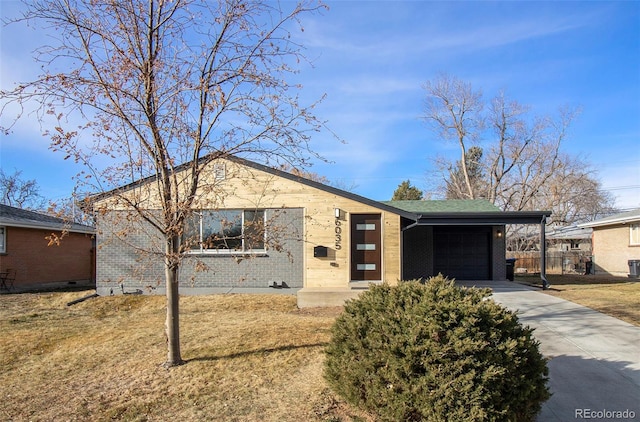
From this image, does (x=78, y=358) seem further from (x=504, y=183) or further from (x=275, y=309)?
(x=504, y=183)

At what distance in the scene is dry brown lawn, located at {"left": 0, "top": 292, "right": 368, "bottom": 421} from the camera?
432 centimetres

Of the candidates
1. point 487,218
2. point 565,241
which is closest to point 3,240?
point 487,218

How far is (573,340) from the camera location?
6.87m

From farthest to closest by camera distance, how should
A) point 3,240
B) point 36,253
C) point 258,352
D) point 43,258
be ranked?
point 43,258 < point 36,253 < point 3,240 < point 258,352

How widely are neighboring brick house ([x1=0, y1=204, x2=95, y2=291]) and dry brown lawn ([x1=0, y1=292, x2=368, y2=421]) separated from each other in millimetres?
8170

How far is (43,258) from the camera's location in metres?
17.7

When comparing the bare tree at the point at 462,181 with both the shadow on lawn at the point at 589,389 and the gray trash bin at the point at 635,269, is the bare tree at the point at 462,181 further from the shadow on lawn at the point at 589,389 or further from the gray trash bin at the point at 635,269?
the shadow on lawn at the point at 589,389

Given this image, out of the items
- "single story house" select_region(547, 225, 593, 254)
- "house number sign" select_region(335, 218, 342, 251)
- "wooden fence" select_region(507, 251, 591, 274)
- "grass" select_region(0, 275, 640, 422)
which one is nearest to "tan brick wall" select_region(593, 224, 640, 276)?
"wooden fence" select_region(507, 251, 591, 274)

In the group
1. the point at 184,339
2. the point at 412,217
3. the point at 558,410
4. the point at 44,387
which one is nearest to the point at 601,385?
the point at 558,410

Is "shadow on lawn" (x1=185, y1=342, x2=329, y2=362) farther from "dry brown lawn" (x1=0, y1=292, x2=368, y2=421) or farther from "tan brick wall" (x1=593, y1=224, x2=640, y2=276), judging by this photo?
"tan brick wall" (x1=593, y1=224, x2=640, y2=276)

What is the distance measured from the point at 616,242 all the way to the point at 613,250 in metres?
0.46

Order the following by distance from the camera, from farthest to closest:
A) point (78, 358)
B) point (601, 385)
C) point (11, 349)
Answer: point (11, 349) → point (78, 358) → point (601, 385)

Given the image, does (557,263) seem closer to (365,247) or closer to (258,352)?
(365,247)

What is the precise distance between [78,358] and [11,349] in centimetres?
144
